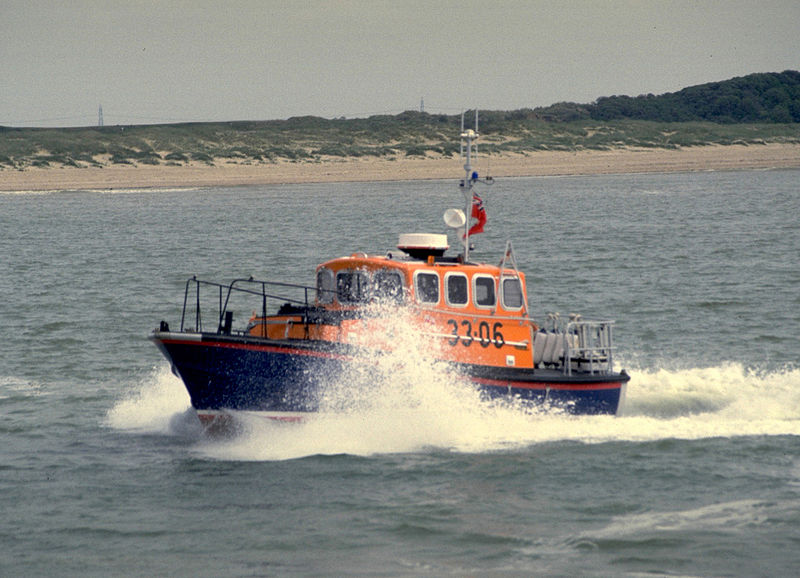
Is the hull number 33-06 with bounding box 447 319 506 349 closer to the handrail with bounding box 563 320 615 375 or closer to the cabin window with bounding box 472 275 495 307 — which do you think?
the cabin window with bounding box 472 275 495 307

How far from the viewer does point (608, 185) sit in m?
64.9

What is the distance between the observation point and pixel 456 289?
15398mm

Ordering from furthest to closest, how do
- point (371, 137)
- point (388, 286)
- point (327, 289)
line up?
point (371, 137) < point (327, 289) < point (388, 286)

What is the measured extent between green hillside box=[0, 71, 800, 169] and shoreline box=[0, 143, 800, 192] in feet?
6.13

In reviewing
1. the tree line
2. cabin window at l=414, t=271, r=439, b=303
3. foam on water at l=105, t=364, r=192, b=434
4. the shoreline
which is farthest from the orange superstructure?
the tree line

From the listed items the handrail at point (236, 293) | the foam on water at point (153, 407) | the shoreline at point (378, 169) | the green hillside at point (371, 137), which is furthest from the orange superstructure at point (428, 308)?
the green hillside at point (371, 137)

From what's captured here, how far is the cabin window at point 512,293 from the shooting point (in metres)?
15.8

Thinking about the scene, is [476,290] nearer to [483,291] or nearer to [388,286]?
[483,291]

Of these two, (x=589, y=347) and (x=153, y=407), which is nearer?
(x=589, y=347)

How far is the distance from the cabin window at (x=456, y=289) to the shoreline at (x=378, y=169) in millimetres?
53475

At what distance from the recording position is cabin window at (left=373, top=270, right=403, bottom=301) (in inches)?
595

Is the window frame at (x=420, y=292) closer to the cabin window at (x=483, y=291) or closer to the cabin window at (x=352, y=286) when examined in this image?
the cabin window at (x=483, y=291)

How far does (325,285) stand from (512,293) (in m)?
2.64

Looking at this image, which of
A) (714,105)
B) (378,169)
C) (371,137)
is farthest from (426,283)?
(714,105)
